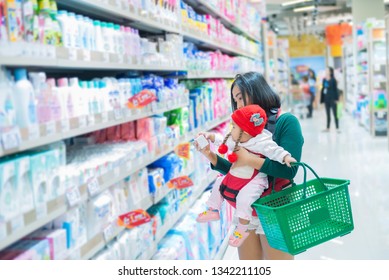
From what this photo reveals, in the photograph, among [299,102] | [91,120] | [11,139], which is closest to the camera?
[11,139]

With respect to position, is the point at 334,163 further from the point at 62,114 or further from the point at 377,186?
the point at 62,114

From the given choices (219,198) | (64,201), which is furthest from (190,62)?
(64,201)

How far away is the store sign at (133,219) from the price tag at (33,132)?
2.77 ft

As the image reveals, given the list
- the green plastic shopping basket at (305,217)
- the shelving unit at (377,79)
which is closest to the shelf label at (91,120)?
the green plastic shopping basket at (305,217)

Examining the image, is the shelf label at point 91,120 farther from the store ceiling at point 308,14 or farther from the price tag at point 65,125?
the store ceiling at point 308,14

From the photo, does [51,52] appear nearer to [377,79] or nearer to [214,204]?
[214,204]

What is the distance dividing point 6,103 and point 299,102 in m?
18.0

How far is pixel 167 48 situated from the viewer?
368 centimetres

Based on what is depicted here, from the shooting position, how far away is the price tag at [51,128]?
1.92 metres

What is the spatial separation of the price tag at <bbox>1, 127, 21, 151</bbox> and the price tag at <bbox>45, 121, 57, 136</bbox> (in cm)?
21

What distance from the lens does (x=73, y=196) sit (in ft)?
6.87

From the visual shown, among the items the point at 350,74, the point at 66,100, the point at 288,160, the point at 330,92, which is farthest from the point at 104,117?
the point at 350,74

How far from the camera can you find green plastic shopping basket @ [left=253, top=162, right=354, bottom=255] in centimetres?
198

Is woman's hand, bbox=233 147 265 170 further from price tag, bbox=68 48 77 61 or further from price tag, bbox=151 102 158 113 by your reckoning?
price tag, bbox=151 102 158 113
